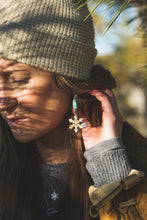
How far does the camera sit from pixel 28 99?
1620 millimetres

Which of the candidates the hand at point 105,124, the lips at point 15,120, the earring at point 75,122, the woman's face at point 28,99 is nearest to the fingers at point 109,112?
the hand at point 105,124

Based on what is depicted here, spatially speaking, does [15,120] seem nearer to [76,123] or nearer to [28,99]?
[28,99]

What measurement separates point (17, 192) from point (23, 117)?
46 centimetres

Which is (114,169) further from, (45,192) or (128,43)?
(128,43)

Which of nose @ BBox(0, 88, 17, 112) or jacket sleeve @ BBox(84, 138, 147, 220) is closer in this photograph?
jacket sleeve @ BBox(84, 138, 147, 220)

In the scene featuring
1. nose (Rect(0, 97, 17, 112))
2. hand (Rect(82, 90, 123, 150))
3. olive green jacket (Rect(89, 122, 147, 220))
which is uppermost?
nose (Rect(0, 97, 17, 112))

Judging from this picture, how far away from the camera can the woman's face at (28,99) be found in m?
1.61

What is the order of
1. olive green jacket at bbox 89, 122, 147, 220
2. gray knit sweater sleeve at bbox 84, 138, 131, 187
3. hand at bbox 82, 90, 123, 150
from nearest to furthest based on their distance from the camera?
olive green jacket at bbox 89, 122, 147, 220
gray knit sweater sleeve at bbox 84, 138, 131, 187
hand at bbox 82, 90, 123, 150

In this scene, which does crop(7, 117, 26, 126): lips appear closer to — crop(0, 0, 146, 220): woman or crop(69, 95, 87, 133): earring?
crop(0, 0, 146, 220): woman

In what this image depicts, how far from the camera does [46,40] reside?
1.63 m

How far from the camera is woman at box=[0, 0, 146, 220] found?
5.28ft

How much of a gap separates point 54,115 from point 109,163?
37 cm

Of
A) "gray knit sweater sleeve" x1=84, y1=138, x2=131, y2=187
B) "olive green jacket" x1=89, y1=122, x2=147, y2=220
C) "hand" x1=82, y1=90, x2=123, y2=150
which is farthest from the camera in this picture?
"hand" x1=82, y1=90, x2=123, y2=150

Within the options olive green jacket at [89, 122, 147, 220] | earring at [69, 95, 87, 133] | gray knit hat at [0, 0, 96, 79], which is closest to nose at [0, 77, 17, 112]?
gray knit hat at [0, 0, 96, 79]
